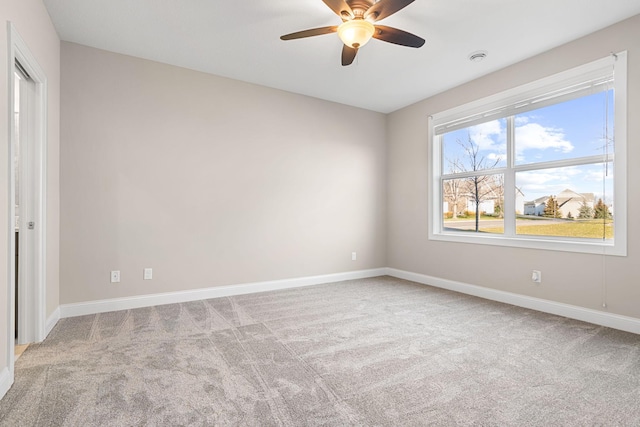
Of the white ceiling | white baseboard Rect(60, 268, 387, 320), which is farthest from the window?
white baseboard Rect(60, 268, 387, 320)

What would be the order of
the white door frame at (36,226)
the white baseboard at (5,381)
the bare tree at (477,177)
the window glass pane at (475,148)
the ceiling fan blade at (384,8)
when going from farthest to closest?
the bare tree at (477,177) → the window glass pane at (475,148) → the white door frame at (36,226) → the ceiling fan blade at (384,8) → the white baseboard at (5,381)

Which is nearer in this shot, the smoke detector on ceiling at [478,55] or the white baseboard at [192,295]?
the white baseboard at [192,295]

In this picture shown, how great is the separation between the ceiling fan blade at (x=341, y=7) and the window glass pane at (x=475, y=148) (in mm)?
2626

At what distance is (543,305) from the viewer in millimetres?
3449

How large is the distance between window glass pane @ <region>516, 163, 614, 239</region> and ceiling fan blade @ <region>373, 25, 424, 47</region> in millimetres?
2186

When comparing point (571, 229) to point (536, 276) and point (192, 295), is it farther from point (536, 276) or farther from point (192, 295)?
point (192, 295)

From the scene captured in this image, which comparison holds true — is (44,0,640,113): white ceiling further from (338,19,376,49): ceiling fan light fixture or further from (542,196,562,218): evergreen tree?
(542,196,562,218): evergreen tree

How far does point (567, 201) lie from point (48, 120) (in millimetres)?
5049

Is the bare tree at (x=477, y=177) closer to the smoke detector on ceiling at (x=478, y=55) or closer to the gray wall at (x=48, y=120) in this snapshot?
the smoke detector on ceiling at (x=478, y=55)

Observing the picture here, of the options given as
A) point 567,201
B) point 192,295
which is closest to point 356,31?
point 567,201

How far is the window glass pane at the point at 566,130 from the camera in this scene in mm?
3119

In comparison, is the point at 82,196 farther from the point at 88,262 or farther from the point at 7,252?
the point at 7,252

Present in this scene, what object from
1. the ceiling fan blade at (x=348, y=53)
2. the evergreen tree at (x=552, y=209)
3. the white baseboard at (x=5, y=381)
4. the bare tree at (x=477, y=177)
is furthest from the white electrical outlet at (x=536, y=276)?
the white baseboard at (x=5, y=381)

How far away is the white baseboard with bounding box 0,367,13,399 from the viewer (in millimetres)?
1804
